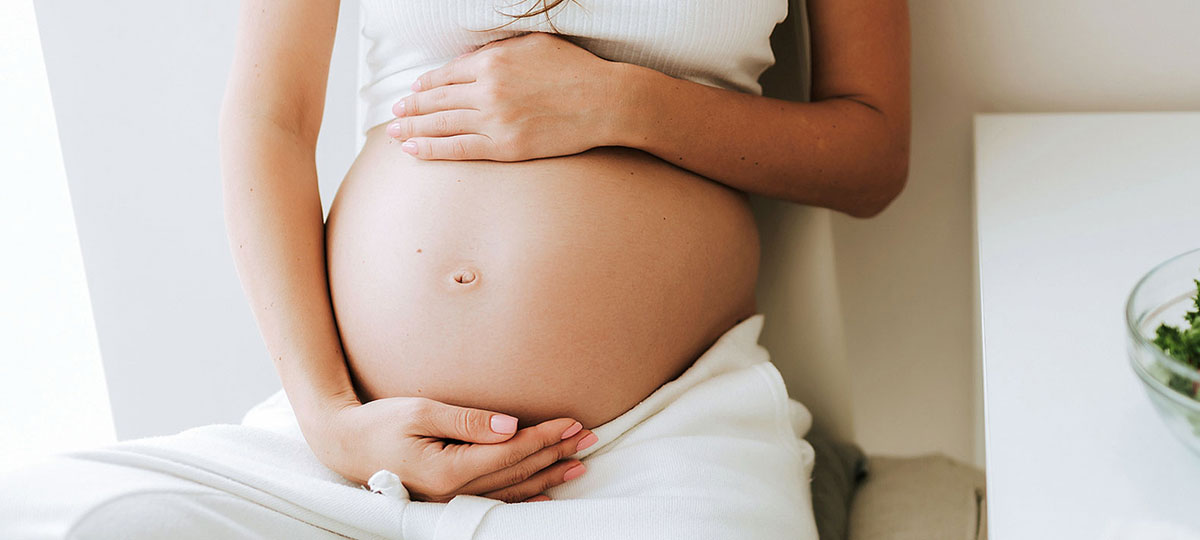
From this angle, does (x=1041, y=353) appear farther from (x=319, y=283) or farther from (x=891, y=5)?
(x=319, y=283)

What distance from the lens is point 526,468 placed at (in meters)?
0.77

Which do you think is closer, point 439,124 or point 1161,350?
point 1161,350

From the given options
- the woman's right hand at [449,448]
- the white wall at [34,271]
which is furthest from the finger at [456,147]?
the white wall at [34,271]

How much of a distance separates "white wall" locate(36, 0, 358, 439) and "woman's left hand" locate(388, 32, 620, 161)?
0.51 m

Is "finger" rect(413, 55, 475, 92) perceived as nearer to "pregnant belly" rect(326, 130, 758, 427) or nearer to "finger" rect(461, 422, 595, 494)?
"pregnant belly" rect(326, 130, 758, 427)

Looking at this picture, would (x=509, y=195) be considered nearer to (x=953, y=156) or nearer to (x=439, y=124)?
(x=439, y=124)

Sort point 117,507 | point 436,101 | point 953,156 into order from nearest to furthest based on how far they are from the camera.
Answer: point 117,507, point 436,101, point 953,156

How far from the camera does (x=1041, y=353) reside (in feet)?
2.19

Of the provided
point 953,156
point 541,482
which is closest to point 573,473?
point 541,482

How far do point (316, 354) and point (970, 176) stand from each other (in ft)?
2.57

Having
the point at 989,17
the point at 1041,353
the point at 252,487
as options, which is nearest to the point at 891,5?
the point at 989,17

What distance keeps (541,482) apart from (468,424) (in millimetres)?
78

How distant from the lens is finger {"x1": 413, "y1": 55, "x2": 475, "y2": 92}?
2.81ft

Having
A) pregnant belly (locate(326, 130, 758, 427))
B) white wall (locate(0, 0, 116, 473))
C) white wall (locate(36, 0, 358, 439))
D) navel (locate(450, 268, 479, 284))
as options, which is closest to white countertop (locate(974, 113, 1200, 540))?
pregnant belly (locate(326, 130, 758, 427))
